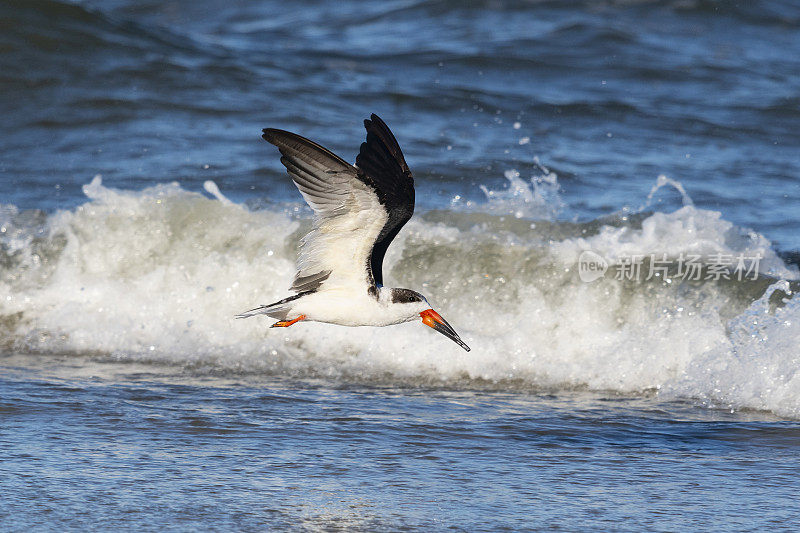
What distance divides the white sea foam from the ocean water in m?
0.02

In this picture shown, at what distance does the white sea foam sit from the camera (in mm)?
6113

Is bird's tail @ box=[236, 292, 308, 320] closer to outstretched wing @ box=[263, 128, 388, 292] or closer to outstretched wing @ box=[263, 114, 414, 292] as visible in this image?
outstretched wing @ box=[263, 128, 388, 292]

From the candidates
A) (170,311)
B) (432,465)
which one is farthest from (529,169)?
(432,465)

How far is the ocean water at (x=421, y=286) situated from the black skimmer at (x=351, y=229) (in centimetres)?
66

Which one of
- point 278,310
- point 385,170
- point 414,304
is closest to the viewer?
point 385,170

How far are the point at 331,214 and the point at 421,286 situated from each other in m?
2.80

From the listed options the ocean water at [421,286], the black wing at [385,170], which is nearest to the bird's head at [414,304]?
the black wing at [385,170]

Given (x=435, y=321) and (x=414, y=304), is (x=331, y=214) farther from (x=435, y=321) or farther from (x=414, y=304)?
(x=435, y=321)

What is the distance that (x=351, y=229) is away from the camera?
4.51 meters

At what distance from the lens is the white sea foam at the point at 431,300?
6.11m
